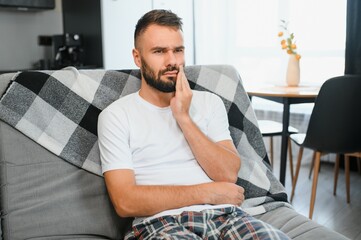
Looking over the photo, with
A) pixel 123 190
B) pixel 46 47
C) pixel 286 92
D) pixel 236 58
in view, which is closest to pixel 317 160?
pixel 286 92

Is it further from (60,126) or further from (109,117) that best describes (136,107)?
(60,126)

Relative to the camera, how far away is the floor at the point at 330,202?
8.93 feet

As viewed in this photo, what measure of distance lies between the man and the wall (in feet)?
9.56

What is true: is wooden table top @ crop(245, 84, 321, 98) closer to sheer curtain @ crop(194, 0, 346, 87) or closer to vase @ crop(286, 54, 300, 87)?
vase @ crop(286, 54, 300, 87)

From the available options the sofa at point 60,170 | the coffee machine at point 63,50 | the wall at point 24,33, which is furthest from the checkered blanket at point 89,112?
the wall at point 24,33

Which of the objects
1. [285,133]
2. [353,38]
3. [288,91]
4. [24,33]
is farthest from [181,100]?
[24,33]

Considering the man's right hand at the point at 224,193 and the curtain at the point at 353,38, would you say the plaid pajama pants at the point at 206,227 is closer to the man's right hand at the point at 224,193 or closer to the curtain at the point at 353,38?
the man's right hand at the point at 224,193

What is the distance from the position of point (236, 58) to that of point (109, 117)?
3185 millimetres

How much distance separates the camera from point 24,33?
4324 millimetres

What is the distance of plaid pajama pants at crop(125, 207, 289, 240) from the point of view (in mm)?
1372

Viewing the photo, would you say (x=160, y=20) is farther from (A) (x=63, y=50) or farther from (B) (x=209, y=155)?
(A) (x=63, y=50)

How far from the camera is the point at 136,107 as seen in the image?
1.63 metres

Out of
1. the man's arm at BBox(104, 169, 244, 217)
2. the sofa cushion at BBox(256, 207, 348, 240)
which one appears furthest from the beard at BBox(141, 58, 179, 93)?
the sofa cushion at BBox(256, 207, 348, 240)

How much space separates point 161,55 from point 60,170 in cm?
54
